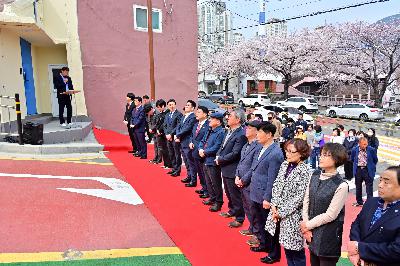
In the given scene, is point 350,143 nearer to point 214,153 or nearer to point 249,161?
point 214,153

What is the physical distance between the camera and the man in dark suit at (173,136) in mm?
8125

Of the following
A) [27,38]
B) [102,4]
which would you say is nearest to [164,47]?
[102,4]

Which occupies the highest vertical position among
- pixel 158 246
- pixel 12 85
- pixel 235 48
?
pixel 235 48

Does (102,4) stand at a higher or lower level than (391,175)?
higher

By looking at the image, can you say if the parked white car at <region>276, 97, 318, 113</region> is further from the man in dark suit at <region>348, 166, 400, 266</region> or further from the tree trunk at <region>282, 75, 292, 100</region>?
the man in dark suit at <region>348, 166, 400, 266</region>

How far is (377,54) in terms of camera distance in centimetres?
3155

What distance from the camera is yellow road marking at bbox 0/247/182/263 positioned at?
3.92 meters

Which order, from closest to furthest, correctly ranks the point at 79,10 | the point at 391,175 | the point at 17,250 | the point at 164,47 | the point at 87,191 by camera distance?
the point at 391,175 → the point at 17,250 → the point at 87,191 → the point at 79,10 → the point at 164,47

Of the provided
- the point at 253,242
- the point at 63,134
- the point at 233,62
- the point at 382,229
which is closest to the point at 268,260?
the point at 253,242

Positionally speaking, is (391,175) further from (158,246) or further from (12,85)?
(12,85)

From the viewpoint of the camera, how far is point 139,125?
970 centimetres

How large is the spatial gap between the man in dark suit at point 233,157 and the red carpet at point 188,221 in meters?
0.27

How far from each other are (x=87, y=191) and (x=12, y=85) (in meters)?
6.57

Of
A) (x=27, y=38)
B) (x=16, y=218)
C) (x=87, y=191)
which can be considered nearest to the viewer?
A: (x=16, y=218)
